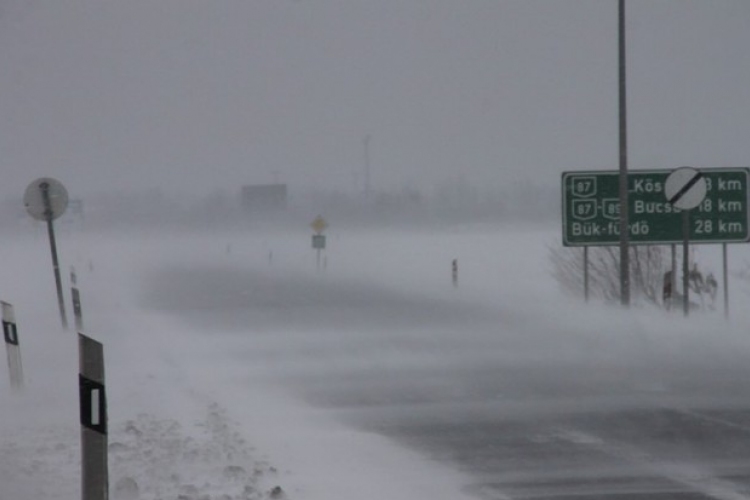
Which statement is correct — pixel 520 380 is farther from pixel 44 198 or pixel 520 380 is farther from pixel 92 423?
pixel 92 423

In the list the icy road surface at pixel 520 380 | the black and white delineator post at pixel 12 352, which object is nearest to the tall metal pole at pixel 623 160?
the icy road surface at pixel 520 380

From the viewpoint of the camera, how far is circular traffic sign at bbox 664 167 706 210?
24.6 meters

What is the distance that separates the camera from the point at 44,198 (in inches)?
842

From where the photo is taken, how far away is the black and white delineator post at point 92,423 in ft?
24.1

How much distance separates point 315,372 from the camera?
17547mm

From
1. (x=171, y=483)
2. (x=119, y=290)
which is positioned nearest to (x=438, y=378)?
(x=171, y=483)

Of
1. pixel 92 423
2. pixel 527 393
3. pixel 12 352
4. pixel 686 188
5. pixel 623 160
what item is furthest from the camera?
pixel 623 160

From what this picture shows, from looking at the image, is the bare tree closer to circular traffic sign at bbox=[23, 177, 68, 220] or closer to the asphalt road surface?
the asphalt road surface

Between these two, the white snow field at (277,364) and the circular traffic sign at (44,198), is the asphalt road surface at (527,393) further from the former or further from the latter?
the circular traffic sign at (44,198)

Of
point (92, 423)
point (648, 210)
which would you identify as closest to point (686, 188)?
point (648, 210)

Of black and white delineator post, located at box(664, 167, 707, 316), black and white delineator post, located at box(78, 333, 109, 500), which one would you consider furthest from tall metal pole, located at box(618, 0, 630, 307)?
black and white delineator post, located at box(78, 333, 109, 500)

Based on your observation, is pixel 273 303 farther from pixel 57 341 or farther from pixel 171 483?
pixel 171 483

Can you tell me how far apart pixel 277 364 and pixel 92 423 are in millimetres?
11238

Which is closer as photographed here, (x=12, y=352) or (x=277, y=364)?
(x=12, y=352)
